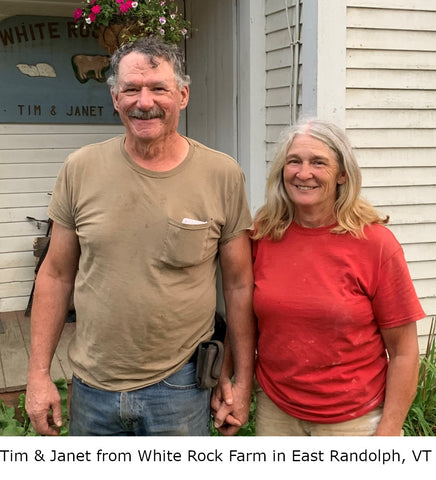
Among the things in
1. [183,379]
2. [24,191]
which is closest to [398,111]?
[183,379]

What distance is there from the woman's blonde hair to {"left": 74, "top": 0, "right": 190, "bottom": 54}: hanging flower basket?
233cm

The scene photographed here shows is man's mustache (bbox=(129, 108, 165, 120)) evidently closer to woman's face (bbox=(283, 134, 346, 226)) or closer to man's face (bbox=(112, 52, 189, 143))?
man's face (bbox=(112, 52, 189, 143))

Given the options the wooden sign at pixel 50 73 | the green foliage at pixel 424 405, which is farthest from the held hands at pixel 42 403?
the wooden sign at pixel 50 73

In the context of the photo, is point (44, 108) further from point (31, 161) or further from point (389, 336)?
point (389, 336)

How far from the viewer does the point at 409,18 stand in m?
3.96

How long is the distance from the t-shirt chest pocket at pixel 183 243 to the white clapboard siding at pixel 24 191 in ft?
12.1

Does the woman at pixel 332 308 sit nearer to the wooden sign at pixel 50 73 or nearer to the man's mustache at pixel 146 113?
the man's mustache at pixel 146 113

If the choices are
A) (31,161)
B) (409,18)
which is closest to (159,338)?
(409,18)

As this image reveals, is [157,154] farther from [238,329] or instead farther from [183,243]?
[238,329]

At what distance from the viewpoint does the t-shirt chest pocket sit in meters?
2.04

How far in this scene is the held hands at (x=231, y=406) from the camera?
227cm

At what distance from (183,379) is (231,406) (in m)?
0.22
